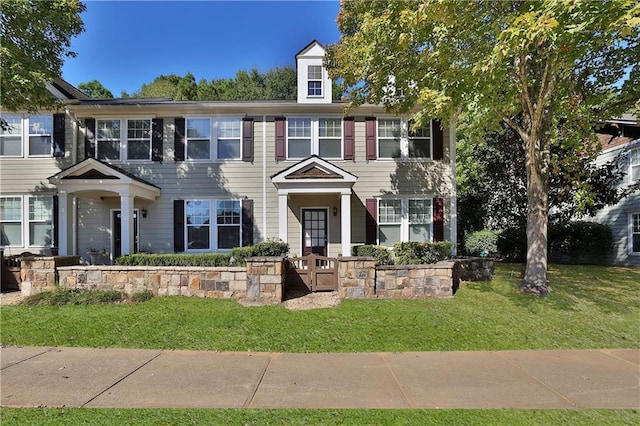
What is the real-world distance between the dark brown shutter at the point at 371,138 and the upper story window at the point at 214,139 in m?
4.47

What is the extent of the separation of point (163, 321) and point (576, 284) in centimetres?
930

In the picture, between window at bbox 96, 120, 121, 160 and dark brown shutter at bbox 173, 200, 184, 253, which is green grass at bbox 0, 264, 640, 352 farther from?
window at bbox 96, 120, 121, 160

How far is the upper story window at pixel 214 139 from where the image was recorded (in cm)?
1170

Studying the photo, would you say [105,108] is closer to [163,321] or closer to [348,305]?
[163,321]

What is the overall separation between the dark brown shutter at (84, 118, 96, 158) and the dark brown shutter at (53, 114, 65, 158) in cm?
74

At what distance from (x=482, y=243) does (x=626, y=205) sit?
18.3 ft

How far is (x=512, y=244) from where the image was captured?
14.2 metres

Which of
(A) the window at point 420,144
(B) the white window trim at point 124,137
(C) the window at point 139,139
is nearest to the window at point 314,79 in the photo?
(A) the window at point 420,144

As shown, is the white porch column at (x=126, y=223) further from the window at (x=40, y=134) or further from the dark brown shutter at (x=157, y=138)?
the window at (x=40, y=134)

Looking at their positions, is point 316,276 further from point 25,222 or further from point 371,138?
point 25,222

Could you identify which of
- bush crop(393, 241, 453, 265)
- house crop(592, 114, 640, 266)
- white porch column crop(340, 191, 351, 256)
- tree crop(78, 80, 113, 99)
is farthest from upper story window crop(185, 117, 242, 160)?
tree crop(78, 80, 113, 99)

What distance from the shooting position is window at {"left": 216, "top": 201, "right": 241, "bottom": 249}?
11.6 metres

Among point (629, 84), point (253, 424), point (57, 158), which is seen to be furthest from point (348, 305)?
point (57, 158)

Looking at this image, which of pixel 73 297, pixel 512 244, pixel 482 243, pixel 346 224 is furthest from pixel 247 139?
pixel 512 244
